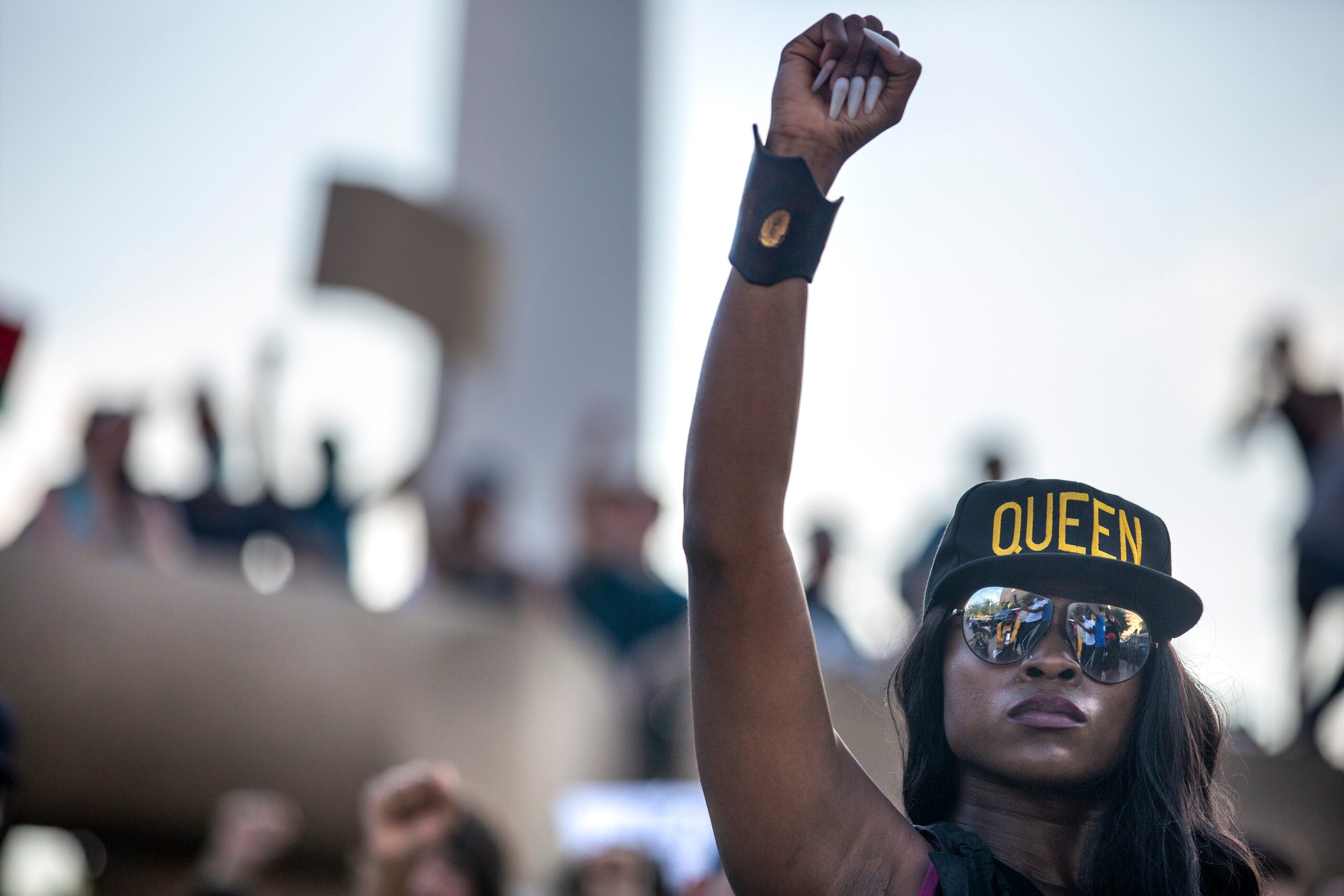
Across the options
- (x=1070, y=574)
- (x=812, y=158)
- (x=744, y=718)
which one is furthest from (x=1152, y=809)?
(x=812, y=158)

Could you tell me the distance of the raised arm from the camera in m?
1.44

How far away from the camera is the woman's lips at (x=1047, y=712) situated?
160 centimetres

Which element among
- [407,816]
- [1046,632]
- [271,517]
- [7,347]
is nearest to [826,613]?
[271,517]

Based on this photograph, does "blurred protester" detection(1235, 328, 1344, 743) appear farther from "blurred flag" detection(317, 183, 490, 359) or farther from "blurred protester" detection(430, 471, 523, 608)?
"blurred flag" detection(317, 183, 490, 359)

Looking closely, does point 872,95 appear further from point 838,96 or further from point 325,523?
point 325,523

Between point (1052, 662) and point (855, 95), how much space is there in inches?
27.3

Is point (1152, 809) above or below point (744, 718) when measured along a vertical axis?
below

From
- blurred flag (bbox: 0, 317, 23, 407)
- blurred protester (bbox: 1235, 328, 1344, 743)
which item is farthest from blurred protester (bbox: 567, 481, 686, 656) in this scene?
blurred flag (bbox: 0, 317, 23, 407)

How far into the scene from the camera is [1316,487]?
5.63 meters

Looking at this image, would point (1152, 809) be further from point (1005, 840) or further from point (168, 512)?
point (168, 512)

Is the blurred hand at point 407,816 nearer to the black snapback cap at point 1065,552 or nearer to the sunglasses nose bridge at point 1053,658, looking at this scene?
the black snapback cap at point 1065,552

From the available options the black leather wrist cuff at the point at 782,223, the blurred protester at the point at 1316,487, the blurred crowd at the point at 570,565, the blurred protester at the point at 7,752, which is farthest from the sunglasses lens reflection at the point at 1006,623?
the blurred protester at the point at 1316,487

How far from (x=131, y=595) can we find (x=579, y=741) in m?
2.08

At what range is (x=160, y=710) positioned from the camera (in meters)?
5.91
